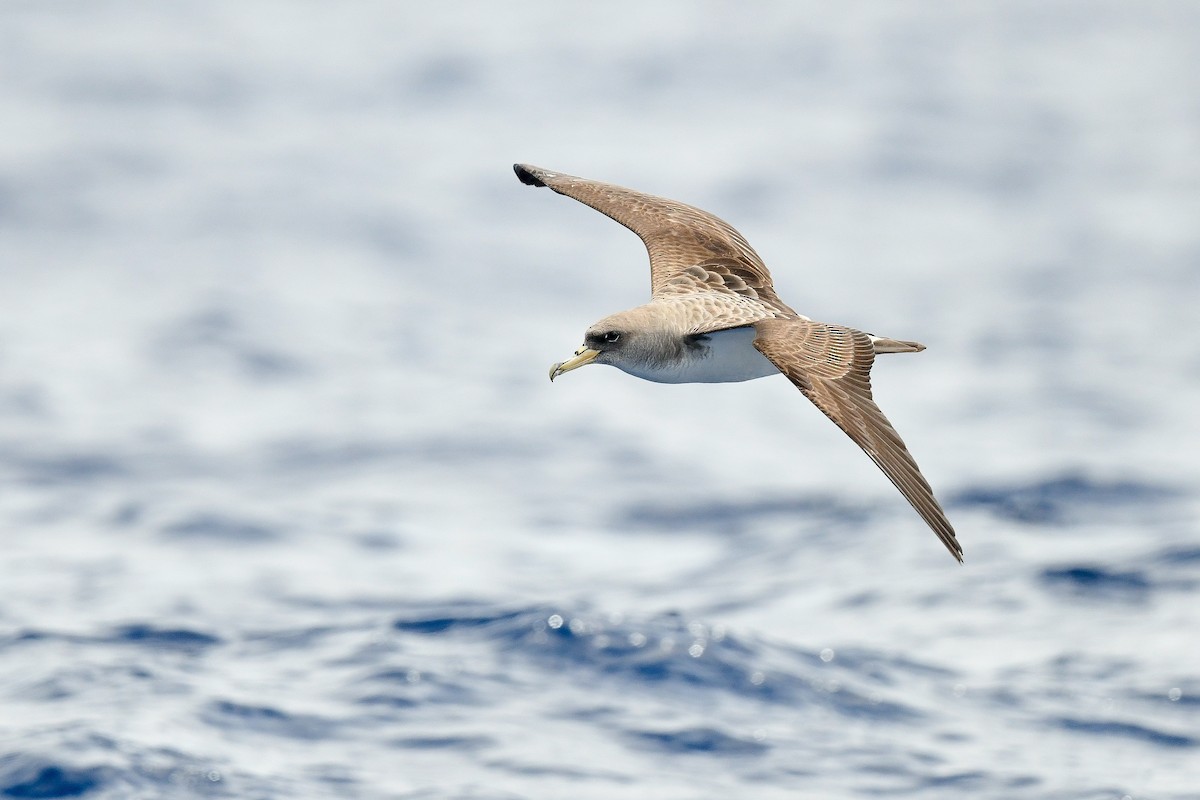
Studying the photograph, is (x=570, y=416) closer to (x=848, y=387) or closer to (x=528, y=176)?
(x=528, y=176)

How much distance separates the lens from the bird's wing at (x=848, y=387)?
33.2 ft

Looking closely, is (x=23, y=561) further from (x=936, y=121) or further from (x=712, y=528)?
(x=936, y=121)

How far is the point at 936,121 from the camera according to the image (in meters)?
44.4

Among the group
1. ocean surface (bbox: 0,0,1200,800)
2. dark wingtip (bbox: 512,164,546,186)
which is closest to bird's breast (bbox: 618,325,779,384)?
dark wingtip (bbox: 512,164,546,186)

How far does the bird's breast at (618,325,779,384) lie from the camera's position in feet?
39.3

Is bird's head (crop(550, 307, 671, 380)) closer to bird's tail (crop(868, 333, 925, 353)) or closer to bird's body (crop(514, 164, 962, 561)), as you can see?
bird's body (crop(514, 164, 962, 561))

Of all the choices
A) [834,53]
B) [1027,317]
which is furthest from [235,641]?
[834,53]

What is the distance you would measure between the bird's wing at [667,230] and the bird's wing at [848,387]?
1.99m

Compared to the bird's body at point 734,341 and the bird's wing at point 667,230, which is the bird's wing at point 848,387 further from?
the bird's wing at point 667,230

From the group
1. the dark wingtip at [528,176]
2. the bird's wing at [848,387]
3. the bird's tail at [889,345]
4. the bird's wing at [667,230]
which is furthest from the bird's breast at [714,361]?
the dark wingtip at [528,176]

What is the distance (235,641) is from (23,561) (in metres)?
4.20

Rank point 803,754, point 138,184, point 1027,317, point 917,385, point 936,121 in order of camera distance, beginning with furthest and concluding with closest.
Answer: point 936,121 < point 138,184 < point 1027,317 < point 917,385 < point 803,754

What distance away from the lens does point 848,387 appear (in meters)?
11.1

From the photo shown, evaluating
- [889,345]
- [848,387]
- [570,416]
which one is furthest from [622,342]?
[570,416]
